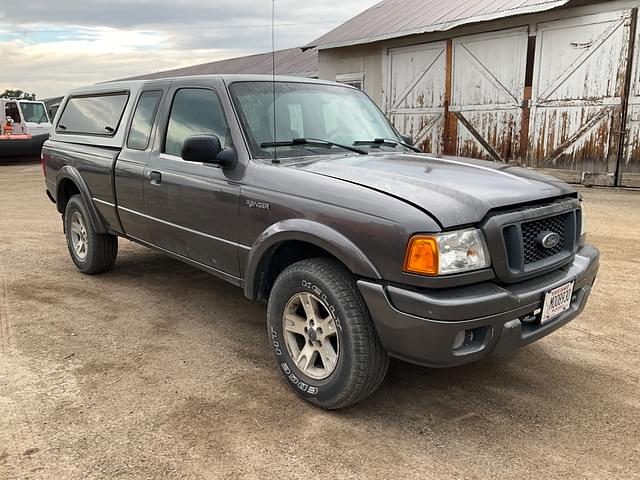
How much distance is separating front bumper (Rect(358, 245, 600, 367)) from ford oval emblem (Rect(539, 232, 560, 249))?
0.20m

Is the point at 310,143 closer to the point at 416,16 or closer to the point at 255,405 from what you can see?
the point at 255,405

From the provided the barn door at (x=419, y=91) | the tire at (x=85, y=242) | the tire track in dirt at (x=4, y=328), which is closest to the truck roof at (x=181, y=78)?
the tire at (x=85, y=242)

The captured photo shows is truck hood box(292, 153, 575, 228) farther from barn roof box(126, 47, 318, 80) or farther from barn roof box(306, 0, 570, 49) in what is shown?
barn roof box(126, 47, 318, 80)

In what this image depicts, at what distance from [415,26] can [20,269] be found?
33.9 ft

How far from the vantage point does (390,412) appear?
9.88 ft

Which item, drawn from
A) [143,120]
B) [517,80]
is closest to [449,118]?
[517,80]

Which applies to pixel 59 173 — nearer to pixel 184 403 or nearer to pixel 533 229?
pixel 184 403

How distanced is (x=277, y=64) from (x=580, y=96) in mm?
12835

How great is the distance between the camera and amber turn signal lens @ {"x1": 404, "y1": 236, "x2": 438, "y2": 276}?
2488 millimetres

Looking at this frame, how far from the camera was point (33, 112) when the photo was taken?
74.7 ft

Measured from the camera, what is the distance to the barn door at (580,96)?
1016 cm

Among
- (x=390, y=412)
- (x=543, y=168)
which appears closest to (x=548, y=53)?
(x=543, y=168)

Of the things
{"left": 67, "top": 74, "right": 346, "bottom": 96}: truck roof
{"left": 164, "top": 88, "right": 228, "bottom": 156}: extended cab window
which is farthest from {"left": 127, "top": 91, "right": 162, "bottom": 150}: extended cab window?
{"left": 164, "top": 88, "right": 228, "bottom": 156}: extended cab window

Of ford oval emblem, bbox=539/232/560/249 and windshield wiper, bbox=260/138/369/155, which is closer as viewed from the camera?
ford oval emblem, bbox=539/232/560/249
